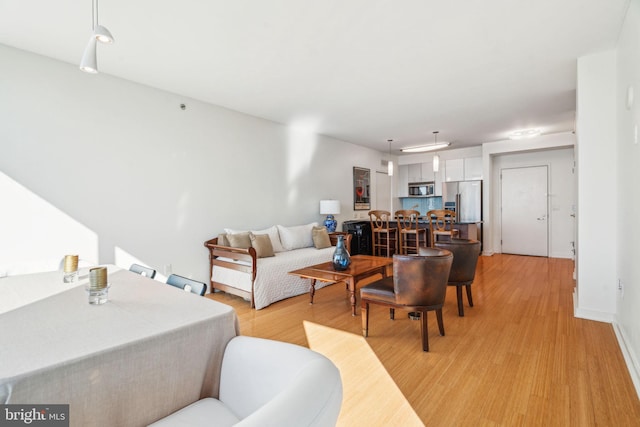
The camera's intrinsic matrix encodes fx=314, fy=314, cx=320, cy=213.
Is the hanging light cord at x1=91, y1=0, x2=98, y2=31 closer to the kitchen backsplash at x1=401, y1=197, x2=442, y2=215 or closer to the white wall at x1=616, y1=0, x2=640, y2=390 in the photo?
the white wall at x1=616, y1=0, x2=640, y2=390

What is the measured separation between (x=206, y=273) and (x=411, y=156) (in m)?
6.32

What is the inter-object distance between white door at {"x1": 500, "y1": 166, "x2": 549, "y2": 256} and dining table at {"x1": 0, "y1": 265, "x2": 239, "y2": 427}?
772cm

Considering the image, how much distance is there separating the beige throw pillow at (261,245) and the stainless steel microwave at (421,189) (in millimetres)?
5316

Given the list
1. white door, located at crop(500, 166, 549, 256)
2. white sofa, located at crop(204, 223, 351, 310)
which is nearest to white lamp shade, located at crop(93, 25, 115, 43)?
white sofa, located at crop(204, 223, 351, 310)

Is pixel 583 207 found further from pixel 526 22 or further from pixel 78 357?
pixel 78 357

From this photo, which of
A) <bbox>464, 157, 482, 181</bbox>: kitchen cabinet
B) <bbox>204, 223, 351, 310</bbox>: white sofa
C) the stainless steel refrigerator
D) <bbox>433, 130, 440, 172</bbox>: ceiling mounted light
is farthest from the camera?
<bbox>464, 157, 482, 181</bbox>: kitchen cabinet

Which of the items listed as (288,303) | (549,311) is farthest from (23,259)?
(549,311)

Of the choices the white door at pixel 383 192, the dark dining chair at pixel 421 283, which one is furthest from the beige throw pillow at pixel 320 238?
the white door at pixel 383 192

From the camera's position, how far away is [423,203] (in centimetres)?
862

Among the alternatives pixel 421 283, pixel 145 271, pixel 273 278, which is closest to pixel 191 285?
pixel 145 271

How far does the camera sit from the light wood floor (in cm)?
179

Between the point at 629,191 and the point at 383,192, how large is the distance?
585 cm

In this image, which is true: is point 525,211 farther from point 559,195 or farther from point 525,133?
point 525,133

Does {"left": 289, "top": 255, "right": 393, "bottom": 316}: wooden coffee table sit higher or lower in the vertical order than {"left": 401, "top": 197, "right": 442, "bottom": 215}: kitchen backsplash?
lower
